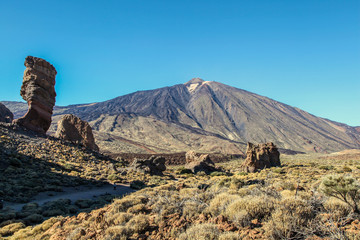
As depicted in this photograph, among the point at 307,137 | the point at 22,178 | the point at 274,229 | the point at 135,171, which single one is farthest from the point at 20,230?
the point at 307,137

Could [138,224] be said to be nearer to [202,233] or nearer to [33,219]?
[202,233]

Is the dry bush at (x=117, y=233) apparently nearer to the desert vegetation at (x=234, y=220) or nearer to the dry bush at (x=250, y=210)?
the desert vegetation at (x=234, y=220)

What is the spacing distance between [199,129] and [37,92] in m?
120

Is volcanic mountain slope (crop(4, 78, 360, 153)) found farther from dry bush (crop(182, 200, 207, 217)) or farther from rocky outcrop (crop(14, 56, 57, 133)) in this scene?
dry bush (crop(182, 200, 207, 217))

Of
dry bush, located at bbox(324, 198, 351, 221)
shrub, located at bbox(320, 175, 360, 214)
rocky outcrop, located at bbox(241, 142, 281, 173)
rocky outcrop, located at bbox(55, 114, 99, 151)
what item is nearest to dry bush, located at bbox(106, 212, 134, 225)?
dry bush, located at bbox(324, 198, 351, 221)

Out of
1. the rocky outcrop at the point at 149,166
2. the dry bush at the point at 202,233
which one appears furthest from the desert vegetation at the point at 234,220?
the rocky outcrop at the point at 149,166

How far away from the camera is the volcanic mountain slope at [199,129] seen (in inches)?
3693

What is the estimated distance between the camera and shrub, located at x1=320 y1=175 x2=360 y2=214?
6240mm

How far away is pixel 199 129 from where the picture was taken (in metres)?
142

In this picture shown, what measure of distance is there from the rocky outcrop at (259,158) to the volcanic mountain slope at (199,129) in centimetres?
5149

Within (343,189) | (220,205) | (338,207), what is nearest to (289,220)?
(338,207)

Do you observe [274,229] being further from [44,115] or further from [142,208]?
[44,115]

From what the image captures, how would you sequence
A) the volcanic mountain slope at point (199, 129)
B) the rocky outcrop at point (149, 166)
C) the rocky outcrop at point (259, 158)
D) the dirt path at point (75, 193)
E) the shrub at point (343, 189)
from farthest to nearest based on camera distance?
the volcanic mountain slope at point (199, 129)
the rocky outcrop at point (259, 158)
the rocky outcrop at point (149, 166)
the dirt path at point (75, 193)
the shrub at point (343, 189)

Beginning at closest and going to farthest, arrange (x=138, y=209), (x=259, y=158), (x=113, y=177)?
(x=138, y=209), (x=113, y=177), (x=259, y=158)
